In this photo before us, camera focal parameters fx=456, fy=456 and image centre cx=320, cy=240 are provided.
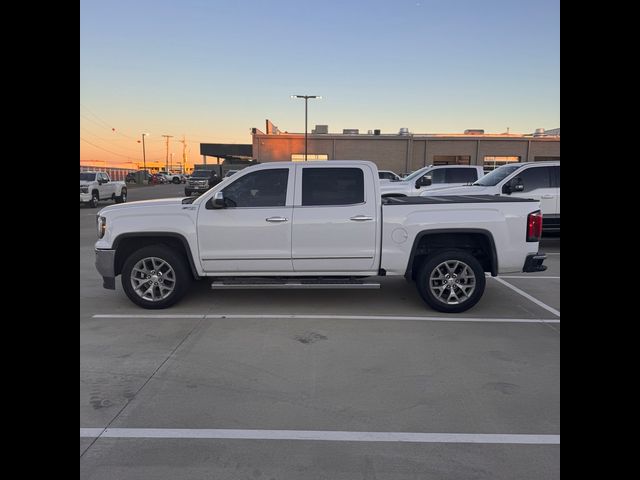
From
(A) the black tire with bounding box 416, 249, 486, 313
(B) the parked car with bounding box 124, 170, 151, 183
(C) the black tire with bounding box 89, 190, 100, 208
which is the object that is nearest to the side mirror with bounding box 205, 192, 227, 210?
(A) the black tire with bounding box 416, 249, 486, 313

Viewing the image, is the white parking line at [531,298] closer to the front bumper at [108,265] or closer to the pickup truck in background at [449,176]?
the front bumper at [108,265]

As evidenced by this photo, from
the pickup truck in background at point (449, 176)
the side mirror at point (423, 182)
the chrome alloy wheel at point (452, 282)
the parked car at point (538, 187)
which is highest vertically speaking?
the pickup truck in background at point (449, 176)

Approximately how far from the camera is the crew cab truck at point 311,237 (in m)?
5.88

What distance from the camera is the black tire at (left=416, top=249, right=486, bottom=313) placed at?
19.5 feet

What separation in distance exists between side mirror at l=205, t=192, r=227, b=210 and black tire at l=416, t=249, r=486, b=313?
2.74 m

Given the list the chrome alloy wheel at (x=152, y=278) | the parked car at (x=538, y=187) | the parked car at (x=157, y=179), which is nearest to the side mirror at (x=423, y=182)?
the parked car at (x=538, y=187)

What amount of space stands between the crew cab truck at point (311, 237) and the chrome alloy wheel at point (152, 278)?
1 centimetres

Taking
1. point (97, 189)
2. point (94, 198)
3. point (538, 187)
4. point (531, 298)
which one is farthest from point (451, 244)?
point (97, 189)

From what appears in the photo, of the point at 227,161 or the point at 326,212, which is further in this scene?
the point at 227,161

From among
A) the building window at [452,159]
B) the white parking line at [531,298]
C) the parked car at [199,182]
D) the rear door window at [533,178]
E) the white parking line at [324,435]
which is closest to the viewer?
the white parking line at [324,435]

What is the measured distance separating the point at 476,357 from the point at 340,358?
1.37 m
